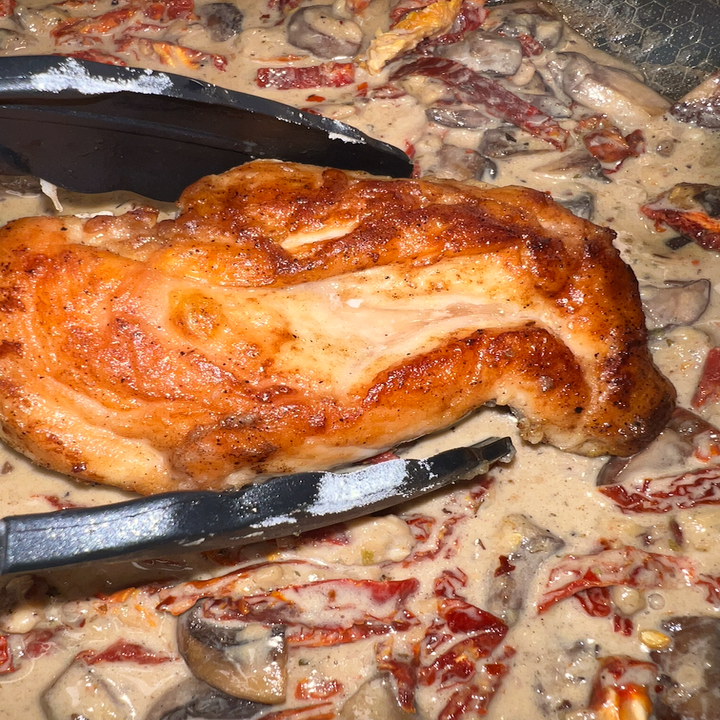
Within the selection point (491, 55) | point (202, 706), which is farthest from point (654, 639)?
point (491, 55)

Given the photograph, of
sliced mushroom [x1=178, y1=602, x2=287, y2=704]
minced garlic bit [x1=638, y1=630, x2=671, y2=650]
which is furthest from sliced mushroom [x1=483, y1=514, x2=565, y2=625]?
sliced mushroom [x1=178, y1=602, x2=287, y2=704]

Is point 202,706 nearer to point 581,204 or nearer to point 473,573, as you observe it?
point 473,573

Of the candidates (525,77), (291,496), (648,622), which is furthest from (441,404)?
(525,77)

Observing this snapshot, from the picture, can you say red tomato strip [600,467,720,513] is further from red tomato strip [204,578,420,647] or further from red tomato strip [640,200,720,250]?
red tomato strip [640,200,720,250]

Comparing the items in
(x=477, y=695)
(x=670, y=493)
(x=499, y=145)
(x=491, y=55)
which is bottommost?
(x=477, y=695)

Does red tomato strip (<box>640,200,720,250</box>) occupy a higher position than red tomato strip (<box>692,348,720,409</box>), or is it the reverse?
red tomato strip (<box>640,200,720,250</box>)

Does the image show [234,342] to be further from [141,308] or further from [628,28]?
[628,28]

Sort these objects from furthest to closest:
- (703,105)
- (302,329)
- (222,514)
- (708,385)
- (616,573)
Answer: (703,105) → (708,385) → (616,573) → (302,329) → (222,514)
